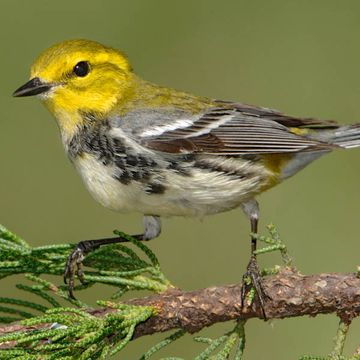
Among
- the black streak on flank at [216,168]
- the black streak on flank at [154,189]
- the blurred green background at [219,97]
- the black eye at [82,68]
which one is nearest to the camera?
the black streak on flank at [154,189]

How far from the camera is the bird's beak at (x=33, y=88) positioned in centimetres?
462

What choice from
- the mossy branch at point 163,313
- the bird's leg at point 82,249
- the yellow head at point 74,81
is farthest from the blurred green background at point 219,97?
the mossy branch at point 163,313

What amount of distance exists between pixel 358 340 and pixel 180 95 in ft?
6.41

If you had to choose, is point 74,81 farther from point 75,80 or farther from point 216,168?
point 216,168

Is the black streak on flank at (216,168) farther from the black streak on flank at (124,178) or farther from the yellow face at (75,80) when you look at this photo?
the yellow face at (75,80)

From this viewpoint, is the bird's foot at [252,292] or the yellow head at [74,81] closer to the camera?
the bird's foot at [252,292]

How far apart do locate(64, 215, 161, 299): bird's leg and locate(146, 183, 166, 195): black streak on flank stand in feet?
1.21

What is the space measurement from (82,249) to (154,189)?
47 cm

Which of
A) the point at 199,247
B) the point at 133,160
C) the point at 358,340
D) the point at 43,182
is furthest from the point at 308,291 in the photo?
the point at 43,182

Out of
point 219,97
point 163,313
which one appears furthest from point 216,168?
point 219,97

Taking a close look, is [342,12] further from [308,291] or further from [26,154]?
[308,291]

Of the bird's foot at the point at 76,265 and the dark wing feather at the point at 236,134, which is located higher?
the dark wing feather at the point at 236,134

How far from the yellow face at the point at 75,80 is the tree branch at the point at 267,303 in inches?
62.2

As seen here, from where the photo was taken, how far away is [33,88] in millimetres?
4664
